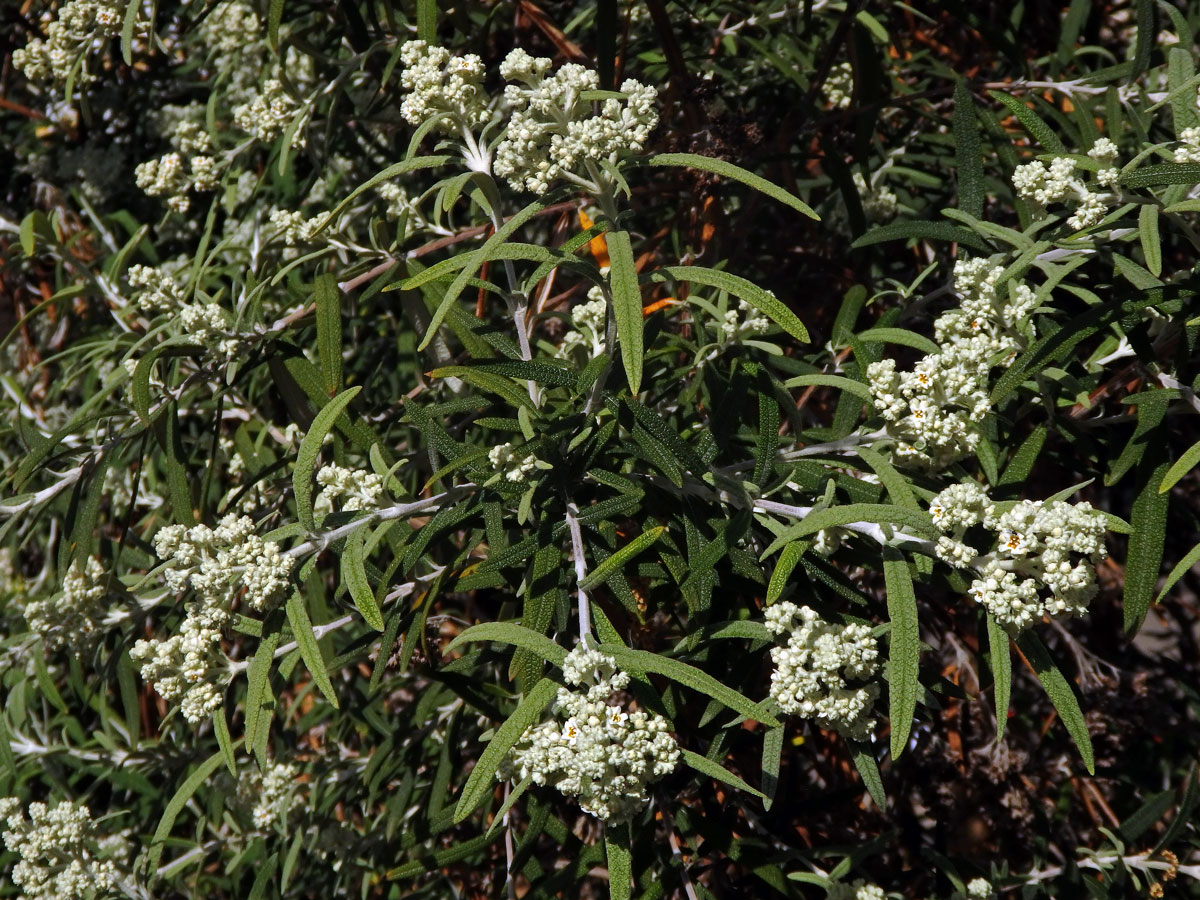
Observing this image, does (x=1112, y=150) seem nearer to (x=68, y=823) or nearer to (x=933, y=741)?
(x=933, y=741)

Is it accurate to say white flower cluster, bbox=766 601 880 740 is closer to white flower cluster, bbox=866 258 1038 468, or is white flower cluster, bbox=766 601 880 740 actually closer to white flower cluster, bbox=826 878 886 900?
white flower cluster, bbox=866 258 1038 468

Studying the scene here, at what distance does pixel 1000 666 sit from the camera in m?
1.31

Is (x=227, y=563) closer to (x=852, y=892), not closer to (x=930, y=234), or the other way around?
(x=852, y=892)

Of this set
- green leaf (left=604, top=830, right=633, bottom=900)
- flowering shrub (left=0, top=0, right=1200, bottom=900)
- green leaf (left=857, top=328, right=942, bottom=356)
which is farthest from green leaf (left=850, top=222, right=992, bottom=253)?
green leaf (left=604, top=830, right=633, bottom=900)

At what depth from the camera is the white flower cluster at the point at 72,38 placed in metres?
2.12

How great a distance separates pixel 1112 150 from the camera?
1538mm

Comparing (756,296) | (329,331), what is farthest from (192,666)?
(756,296)

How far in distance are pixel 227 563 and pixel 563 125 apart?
0.80 metres

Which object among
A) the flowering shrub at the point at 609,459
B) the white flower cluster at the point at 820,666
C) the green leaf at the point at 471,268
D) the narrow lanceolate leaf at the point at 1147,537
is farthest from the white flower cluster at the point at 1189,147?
the green leaf at the point at 471,268

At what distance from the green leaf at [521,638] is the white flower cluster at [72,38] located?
159 cm

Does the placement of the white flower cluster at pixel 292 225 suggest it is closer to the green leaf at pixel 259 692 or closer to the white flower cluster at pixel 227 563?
the white flower cluster at pixel 227 563

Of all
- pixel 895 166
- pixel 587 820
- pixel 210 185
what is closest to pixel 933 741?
pixel 587 820

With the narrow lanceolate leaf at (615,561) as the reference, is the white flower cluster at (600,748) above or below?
below

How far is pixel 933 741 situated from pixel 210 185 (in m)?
2.26
